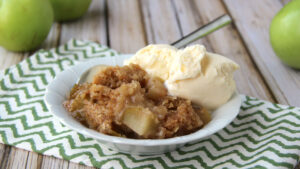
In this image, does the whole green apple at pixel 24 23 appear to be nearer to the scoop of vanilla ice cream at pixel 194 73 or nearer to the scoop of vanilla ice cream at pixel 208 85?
the scoop of vanilla ice cream at pixel 194 73

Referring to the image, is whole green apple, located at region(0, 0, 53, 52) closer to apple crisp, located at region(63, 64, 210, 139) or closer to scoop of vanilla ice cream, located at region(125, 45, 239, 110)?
apple crisp, located at region(63, 64, 210, 139)

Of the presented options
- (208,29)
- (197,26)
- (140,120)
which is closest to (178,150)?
(140,120)

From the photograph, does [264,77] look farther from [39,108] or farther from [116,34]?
[39,108]

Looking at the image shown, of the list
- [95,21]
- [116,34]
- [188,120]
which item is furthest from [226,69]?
[95,21]

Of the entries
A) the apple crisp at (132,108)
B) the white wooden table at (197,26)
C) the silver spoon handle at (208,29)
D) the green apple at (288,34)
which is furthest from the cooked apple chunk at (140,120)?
the green apple at (288,34)

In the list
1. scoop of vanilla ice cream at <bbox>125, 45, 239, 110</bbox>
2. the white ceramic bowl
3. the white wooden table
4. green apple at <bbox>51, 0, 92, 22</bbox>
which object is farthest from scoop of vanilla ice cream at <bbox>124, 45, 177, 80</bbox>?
green apple at <bbox>51, 0, 92, 22</bbox>

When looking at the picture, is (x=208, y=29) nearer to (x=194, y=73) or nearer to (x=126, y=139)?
(x=194, y=73)
